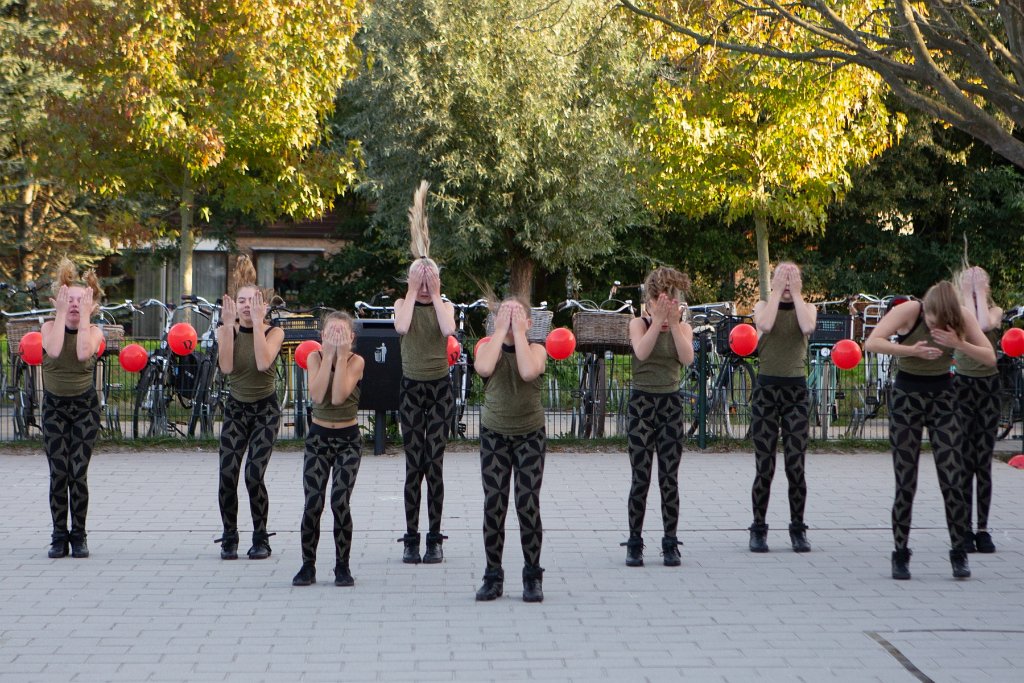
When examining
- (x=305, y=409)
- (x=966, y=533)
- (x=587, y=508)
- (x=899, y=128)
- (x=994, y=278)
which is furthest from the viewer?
(x=994, y=278)

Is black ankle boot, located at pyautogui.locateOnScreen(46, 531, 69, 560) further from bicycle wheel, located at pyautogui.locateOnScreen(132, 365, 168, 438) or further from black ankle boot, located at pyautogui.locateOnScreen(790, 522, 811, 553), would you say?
bicycle wheel, located at pyautogui.locateOnScreen(132, 365, 168, 438)

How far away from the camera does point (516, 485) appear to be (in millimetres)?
6324

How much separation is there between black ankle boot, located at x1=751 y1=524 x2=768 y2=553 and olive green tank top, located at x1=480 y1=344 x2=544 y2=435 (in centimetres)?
207

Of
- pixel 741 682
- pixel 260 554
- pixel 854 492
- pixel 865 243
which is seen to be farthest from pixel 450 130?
pixel 741 682

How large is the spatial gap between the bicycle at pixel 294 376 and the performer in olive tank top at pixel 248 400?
4.63m

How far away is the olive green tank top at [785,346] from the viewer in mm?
7508

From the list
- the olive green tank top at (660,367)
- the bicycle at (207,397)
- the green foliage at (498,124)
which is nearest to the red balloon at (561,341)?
the olive green tank top at (660,367)

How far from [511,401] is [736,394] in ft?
22.0

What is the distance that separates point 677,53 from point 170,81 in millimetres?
7488

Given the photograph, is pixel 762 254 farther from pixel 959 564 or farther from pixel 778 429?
pixel 959 564

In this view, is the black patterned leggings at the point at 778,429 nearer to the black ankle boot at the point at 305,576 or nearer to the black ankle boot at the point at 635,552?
the black ankle boot at the point at 635,552

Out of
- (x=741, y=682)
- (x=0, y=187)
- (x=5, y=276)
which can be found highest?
(x=0, y=187)

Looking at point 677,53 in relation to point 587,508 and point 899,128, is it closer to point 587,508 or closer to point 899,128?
point 899,128

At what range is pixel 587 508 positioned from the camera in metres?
9.19
